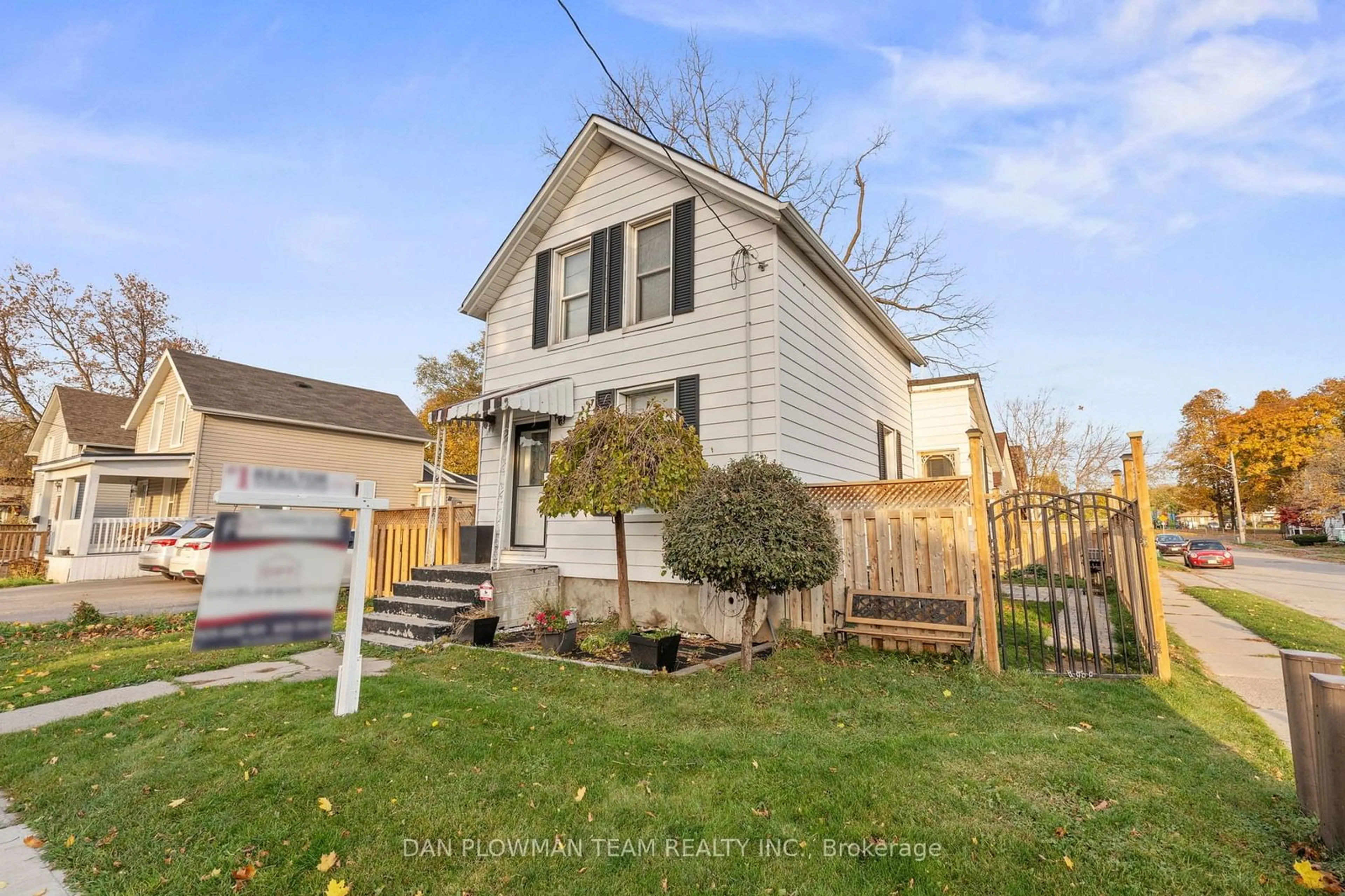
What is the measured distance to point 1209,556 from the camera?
72.8ft

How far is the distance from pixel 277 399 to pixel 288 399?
372mm

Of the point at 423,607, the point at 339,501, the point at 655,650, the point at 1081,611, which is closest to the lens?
the point at 339,501

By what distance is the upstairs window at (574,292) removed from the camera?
386 inches

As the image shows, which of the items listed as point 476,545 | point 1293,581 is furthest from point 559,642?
point 1293,581

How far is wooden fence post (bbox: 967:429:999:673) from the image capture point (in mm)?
5789

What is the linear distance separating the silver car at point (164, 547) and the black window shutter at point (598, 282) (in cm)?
1057

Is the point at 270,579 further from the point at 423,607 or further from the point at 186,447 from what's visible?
the point at 186,447

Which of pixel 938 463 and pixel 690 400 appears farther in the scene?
pixel 938 463

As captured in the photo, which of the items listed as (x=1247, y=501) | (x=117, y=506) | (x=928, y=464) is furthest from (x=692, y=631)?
(x=1247, y=501)

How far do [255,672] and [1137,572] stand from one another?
30.3ft

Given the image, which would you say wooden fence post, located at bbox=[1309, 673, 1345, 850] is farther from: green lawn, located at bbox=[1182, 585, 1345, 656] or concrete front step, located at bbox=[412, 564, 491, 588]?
concrete front step, located at bbox=[412, 564, 491, 588]

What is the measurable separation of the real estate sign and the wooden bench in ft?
17.0

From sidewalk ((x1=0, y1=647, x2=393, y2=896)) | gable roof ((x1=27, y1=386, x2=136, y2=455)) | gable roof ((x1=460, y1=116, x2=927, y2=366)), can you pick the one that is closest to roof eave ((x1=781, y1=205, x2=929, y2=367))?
gable roof ((x1=460, y1=116, x2=927, y2=366))

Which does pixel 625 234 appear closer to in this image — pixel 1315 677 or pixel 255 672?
pixel 255 672
